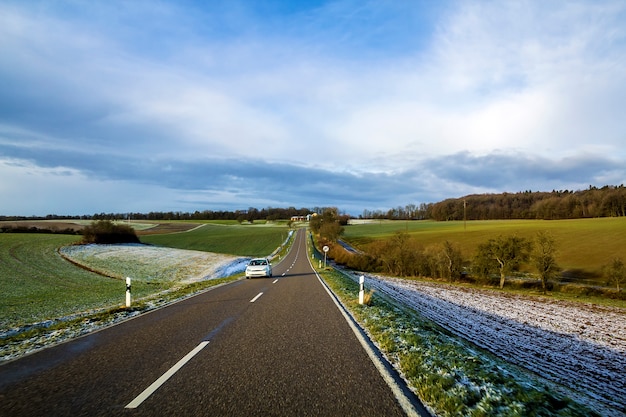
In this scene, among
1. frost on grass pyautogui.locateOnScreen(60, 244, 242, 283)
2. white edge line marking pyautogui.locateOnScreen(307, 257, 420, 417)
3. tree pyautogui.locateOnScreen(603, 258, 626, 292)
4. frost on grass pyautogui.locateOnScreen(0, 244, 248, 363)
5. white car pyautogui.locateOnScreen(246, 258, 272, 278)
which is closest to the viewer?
white edge line marking pyautogui.locateOnScreen(307, 257, 420, 417)

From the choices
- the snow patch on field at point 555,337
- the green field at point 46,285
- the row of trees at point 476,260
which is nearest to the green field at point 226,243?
the green field at point 46,285

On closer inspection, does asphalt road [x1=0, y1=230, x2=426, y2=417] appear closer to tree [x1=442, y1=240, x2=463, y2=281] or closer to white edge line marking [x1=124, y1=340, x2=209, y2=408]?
white edge line marking [x1=124, y1=340, x2=209, y2=408]

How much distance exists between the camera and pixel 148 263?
44125mm

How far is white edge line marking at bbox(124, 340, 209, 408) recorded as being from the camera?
13.8 ft

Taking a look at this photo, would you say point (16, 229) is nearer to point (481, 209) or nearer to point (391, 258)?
point (391, 258)

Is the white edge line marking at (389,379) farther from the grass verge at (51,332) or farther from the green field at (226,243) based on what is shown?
the green field at (226,243)

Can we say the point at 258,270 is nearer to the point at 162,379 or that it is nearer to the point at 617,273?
the point at 162,379

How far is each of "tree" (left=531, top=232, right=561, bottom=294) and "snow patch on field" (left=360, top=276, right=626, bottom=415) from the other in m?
14.1

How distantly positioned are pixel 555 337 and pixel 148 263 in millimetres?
42539

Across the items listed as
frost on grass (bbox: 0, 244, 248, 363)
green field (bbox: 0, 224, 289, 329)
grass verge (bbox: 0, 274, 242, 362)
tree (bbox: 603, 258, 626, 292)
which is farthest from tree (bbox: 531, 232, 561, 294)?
grass verge (bbox: 0, 274, 242, 362)

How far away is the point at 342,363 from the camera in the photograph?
5773 mm

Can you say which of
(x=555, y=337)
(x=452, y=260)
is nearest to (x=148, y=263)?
(x=452, y=260)

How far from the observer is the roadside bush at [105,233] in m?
56.4

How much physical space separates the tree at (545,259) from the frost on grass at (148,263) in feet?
110
